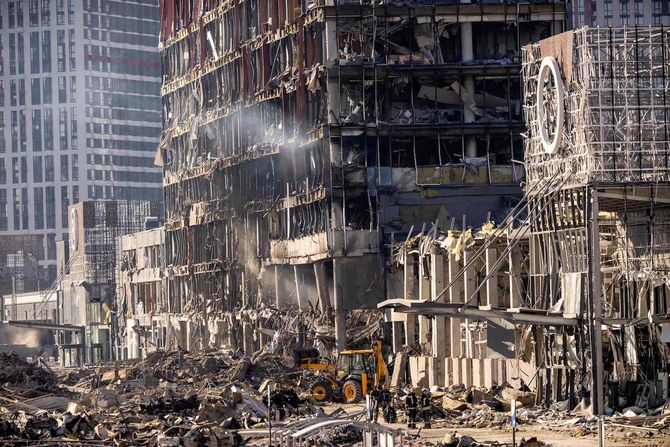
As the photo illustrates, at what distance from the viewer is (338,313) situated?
10419cm

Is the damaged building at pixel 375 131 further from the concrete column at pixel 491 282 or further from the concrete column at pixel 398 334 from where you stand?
the concrete column at pixel 491 282

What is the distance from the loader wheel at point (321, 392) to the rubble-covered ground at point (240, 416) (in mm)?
618

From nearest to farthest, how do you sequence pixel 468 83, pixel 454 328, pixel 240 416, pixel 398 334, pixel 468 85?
pixel 240 416 → pixel 454 328 → pixel 398 334 → pixel 468 83 → pixel 468 85

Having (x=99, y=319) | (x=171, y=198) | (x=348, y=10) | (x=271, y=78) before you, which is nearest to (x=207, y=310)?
(x=171, y=198)

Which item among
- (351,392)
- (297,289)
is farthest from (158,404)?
(297,289)

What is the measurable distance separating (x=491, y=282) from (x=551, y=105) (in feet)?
43.7

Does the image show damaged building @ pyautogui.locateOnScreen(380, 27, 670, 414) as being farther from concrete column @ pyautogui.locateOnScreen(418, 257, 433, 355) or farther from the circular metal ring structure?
concrete column @ pyautogui.locateOnScreen(418, 257, 433, 355)

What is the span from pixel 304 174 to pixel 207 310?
2680cm

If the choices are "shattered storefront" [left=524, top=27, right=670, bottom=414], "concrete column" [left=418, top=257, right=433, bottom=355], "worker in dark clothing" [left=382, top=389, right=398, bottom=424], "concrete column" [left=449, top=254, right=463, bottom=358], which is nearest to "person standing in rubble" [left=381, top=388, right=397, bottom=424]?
"worker in dark clothing" [left=382, top=389, right=398, bottom=424]

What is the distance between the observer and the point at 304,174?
11331 cm

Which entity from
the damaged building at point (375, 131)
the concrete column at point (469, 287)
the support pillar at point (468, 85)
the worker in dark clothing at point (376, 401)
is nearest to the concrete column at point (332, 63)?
the damaged building at point (375, 131)

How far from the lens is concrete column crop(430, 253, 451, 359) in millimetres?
84000

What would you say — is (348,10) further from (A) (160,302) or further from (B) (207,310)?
(A) (160,302)

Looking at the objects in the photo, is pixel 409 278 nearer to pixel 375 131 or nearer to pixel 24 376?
pixel 375 131
